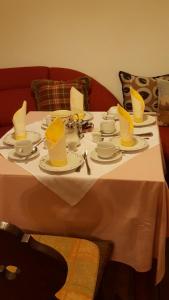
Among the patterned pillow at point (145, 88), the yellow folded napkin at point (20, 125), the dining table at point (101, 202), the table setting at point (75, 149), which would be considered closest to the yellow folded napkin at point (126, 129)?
the table setting at point (75, 149)

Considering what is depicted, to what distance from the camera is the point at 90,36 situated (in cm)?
286

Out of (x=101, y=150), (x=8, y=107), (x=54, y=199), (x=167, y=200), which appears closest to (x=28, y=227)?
(x=54, y=199)

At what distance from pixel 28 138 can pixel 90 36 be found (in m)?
1.54

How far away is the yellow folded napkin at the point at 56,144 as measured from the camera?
4.39 ft

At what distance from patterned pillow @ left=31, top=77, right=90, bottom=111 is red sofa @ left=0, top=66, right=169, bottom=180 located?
0.56ft

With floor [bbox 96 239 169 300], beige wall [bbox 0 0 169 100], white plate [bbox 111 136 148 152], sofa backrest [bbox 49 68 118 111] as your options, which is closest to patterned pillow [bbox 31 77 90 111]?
sofa backrest [bbox 49 68 118 111]

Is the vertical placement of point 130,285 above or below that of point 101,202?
below

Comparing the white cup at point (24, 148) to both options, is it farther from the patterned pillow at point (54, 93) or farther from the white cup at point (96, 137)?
the patterned pillow at point (54, 93)

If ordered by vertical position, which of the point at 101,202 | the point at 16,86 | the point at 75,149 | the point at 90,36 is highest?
the point at 90,36

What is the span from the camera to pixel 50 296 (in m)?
0.81

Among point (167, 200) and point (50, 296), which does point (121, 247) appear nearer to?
point (167, 200)

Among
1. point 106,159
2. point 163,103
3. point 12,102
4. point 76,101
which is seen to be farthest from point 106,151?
point 12,102

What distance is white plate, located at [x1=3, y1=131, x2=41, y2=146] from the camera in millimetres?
1643

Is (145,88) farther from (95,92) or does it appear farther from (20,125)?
(20,125)
